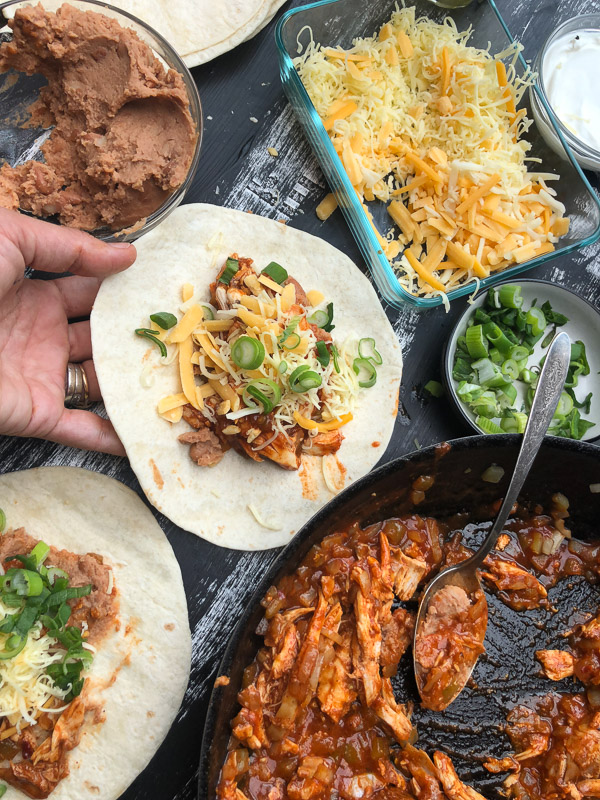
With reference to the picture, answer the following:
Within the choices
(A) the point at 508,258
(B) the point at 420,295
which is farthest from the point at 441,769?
(A) the point at 508,258

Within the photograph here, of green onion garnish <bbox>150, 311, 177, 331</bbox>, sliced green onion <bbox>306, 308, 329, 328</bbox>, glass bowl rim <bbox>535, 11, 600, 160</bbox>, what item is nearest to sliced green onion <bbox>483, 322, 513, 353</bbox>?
sliced green onion <bbox>306, 308, 329, 328</bbox>

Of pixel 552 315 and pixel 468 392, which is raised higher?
pixel 468 392

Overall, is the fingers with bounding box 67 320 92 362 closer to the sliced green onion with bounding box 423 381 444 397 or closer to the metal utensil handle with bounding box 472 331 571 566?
the sliced green onion with bounding box 423 381 444 397

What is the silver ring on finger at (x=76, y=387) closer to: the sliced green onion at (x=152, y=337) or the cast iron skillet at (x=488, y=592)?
the sliced green onion at (x=152, y=337)

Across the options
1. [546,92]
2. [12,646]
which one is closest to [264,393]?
[12,646]

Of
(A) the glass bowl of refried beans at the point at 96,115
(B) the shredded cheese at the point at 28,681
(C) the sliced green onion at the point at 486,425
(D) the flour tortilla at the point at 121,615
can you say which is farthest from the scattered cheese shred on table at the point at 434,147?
(B) the shredded cheese at the point at 28,681

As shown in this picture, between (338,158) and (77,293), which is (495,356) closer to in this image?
(338,158)
